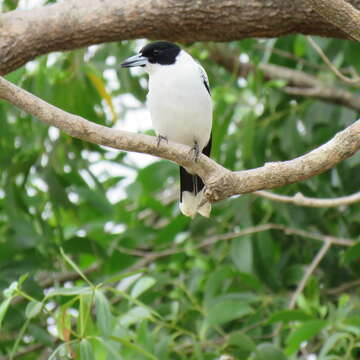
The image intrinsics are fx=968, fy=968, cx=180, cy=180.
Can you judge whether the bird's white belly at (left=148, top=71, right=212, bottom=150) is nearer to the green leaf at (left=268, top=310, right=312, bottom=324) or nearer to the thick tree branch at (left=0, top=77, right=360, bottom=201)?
the green leaf at (left=268, top=310, right=312, bottom=324)

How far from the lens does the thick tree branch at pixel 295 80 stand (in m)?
5.08

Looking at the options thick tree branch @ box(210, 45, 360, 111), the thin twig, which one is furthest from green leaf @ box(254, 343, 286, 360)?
thick tree branch @ box(210, 45, 360, 111)

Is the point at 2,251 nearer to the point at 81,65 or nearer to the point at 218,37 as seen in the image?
the point at 81,65

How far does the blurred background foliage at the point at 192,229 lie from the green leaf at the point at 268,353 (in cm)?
5

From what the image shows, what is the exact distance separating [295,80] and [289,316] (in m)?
1.86

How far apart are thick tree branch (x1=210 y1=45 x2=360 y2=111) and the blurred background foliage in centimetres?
3

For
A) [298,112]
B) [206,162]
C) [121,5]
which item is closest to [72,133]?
[206,162]

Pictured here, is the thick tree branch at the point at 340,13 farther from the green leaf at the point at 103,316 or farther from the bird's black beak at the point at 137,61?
the bird's black beak at the point at 137,61

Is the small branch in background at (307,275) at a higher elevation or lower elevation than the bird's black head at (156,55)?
lower

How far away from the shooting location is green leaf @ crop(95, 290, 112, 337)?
313 cm


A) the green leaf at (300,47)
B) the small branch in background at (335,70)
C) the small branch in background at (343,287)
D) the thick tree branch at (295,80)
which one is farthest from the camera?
the green leaf at (300,47)

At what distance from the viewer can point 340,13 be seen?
3.02 meters

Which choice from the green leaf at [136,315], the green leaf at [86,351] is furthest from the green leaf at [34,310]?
the green leaf at [136,315]

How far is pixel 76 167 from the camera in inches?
191
